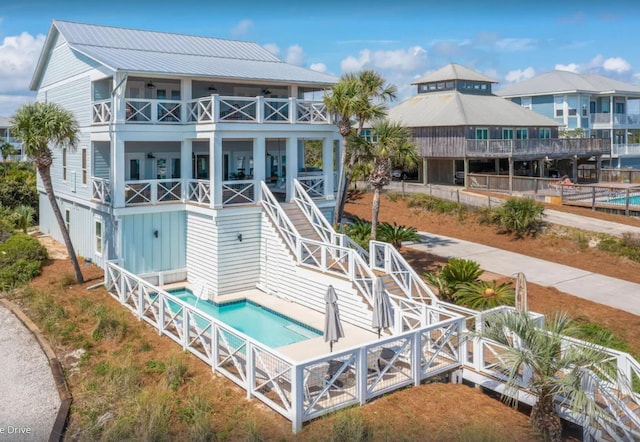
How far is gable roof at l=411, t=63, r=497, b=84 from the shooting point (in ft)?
138

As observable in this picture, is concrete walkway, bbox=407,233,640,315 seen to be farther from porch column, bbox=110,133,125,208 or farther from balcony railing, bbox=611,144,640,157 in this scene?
balcony railing, bbox=611,144,640,157

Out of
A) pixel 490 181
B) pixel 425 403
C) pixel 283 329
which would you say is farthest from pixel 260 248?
pixel 490 181

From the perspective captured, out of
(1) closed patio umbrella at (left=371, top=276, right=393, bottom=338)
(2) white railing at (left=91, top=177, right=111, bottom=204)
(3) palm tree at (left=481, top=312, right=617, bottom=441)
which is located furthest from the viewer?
(2) white railing at (left=91, top=177, right=111, bottom=204)

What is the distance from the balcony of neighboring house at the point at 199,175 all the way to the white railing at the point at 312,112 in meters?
0.94

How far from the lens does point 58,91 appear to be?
25047 millimetres

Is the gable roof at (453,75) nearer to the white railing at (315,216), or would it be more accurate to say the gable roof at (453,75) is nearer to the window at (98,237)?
the white railing at (315,216)

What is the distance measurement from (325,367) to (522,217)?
18453 millimetres

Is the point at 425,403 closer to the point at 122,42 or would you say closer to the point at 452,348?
the point at 452,348

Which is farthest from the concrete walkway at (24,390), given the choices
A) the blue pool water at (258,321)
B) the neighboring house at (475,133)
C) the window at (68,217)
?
the neighboring house at (475,133)

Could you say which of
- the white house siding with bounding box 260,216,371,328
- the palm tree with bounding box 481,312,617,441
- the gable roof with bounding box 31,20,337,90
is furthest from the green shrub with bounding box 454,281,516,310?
the gable roof with bounding box 31,20,337,90

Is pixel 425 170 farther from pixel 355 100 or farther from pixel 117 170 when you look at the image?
pixel 117 170

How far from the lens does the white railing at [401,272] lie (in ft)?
52.0

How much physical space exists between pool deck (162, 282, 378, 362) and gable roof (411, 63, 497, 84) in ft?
94.0

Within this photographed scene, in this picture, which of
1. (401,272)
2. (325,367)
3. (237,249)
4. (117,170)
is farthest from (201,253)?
(325,367)
